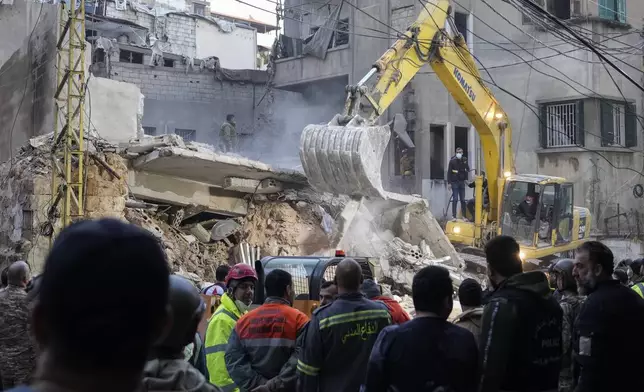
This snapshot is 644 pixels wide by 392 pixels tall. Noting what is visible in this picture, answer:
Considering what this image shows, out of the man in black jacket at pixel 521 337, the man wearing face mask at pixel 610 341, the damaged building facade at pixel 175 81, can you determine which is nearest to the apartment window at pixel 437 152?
the damaged building facade at pixel 175 81

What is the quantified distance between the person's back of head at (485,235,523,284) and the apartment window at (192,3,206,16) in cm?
4258

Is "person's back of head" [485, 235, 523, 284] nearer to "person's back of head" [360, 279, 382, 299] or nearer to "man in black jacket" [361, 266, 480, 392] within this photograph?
"man in black jacket" [361, 266, 480, 392]

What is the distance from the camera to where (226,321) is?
4.62m

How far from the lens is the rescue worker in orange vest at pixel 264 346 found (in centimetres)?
439

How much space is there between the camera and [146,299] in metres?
1.29

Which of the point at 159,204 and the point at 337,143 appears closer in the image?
the point at 337,143

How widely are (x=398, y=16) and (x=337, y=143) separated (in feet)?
44.6

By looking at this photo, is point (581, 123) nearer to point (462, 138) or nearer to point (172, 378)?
point (462, 138)

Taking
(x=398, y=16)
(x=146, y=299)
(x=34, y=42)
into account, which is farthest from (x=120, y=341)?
(x=398, y=16)

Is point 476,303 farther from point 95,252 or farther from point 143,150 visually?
point 143,150

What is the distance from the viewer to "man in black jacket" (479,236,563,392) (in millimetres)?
3322

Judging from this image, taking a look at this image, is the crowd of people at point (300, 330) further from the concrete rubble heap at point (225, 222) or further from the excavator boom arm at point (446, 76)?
the concrete rubble heap at point (225, 222)

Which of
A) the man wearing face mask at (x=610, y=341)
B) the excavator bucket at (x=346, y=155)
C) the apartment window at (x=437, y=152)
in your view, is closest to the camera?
the man wearing face mask at (x=610, y=341)

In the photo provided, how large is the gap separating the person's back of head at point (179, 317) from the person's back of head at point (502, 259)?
1.73 m
